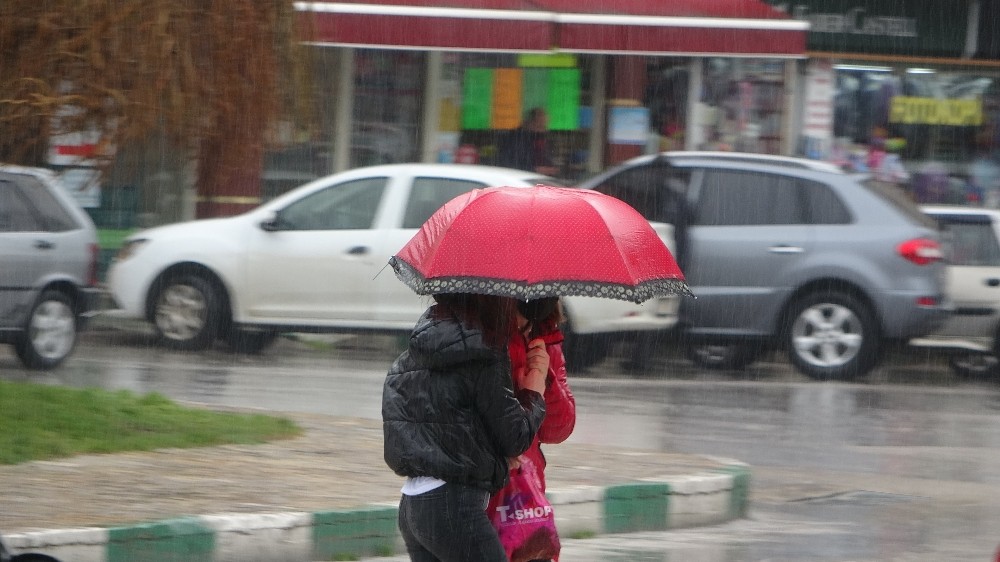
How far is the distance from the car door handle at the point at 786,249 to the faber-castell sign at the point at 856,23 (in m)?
6.94

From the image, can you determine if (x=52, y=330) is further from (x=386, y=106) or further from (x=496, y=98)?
(x=496, y=98)

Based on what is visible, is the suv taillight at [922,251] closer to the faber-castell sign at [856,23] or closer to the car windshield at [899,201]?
the car windshield at [899,201]

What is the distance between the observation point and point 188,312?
13.4 metres

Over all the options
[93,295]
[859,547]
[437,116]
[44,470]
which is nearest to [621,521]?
[859,547]

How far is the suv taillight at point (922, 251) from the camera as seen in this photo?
Result: 12.9 m

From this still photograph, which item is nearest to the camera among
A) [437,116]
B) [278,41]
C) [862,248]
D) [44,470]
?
[44,470]

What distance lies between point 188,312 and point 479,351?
33.5 feet

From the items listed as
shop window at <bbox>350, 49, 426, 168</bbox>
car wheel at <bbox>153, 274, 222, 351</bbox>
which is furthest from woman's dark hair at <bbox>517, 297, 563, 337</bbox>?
shop window at <bbox>350, 49, 426, 168</bbox>

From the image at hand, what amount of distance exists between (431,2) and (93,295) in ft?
21.1

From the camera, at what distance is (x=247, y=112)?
7.59 m

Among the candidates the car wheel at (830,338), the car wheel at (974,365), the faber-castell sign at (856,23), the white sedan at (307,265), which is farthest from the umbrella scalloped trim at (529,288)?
the faber-castell sign at (856,23)

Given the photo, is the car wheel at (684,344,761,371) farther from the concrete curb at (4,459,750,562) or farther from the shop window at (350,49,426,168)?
the concrete curb at (4,459,750,562)

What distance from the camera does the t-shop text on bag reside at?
148 inches

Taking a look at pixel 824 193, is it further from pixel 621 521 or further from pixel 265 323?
pixel 621 521
